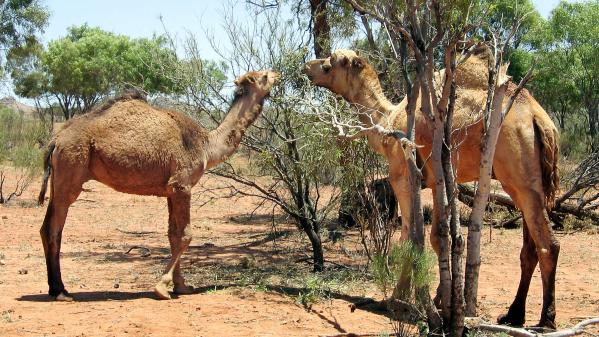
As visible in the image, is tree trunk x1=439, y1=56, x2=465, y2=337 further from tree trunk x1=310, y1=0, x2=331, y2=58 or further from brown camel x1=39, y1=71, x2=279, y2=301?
tree trunk x1=310, y1=0, x2=331, y2=58

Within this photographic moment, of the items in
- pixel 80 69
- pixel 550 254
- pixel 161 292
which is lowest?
pixel 161 292

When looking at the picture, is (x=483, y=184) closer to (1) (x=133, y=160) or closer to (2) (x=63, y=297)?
(1) (x=133, y=160)

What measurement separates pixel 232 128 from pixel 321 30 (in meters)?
2.86

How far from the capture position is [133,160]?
8.54 meters

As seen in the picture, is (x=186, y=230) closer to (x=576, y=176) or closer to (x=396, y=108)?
(x=396, y=108)

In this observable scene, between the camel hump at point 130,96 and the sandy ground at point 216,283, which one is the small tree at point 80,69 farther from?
the camel hump at point 130,96

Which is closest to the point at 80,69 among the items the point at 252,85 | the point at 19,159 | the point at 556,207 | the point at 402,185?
the point at 19,159

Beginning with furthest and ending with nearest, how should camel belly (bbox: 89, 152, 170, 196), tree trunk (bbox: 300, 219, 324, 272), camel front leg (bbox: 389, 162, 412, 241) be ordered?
tree trunk (bbox: 300, 219, 324, 272) → camel belly (bbox: 89, 152, 170, 196) → camel front leg (bbox: 389, 162, 412, 241)

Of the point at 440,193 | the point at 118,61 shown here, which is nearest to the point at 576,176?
the point at 440,193

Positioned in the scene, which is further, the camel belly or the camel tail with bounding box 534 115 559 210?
the camel belly

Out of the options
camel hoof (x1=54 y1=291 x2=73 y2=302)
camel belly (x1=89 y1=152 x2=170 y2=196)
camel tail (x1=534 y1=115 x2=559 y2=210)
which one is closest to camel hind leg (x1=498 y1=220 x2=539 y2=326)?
camel tail (x1=534 y1=115 x2=559 y2=210)

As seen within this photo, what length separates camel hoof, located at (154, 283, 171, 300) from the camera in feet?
27.1

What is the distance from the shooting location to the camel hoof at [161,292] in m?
8.27

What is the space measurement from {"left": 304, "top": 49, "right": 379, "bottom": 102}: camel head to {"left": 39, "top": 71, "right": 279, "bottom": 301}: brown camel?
4.38ft
